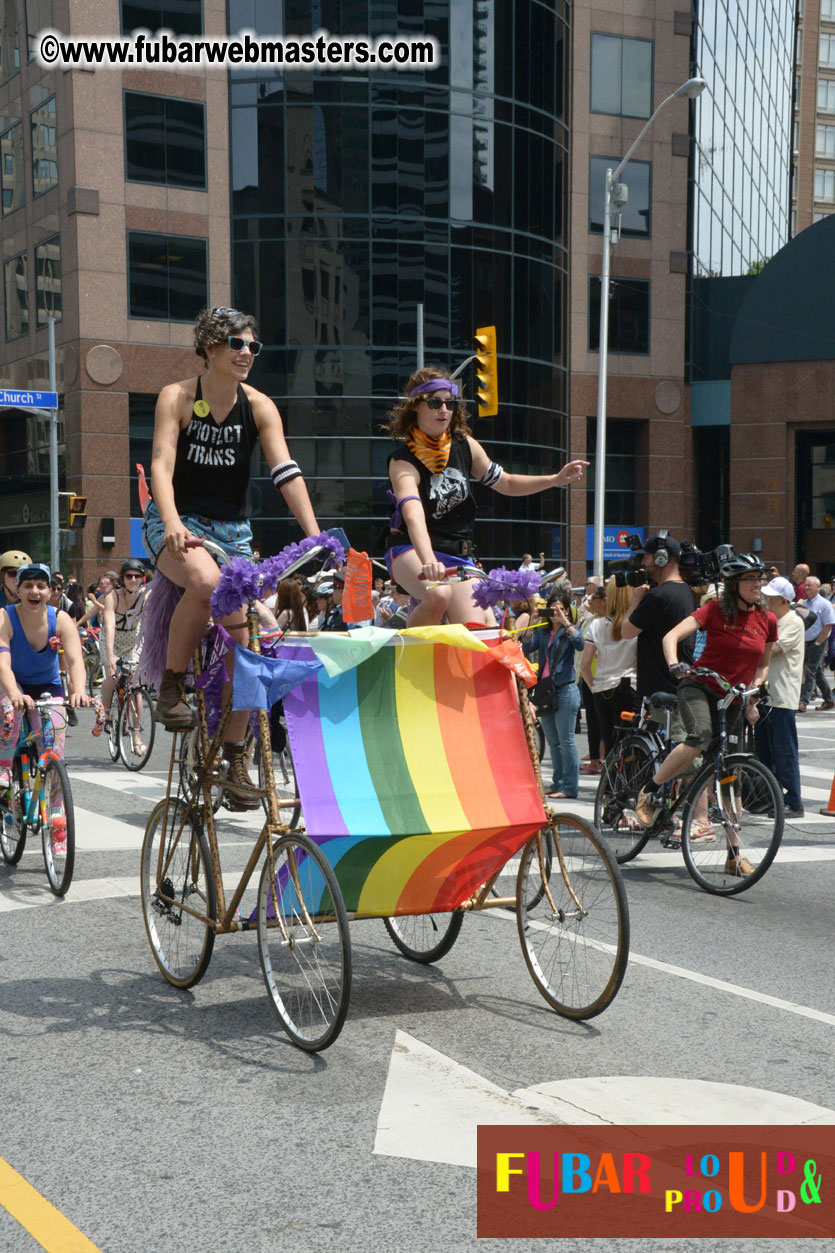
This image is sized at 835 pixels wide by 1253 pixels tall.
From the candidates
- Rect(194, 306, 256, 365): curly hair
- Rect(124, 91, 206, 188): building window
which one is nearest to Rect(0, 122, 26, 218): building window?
Rect(124, 91, 206, 188): building window

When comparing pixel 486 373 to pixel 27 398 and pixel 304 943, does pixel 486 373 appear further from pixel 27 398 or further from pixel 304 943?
pixel 304 943

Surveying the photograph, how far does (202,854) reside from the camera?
5.03m

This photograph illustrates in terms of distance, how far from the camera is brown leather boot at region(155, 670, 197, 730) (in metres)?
5.20

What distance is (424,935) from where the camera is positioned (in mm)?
5688

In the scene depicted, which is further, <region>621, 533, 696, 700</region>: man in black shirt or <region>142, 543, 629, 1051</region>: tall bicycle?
<region>621, 533, 696, 700</region>: man in black shirt

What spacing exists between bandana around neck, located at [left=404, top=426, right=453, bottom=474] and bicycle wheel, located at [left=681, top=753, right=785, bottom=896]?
281 centimetres

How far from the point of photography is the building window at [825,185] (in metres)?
99.3

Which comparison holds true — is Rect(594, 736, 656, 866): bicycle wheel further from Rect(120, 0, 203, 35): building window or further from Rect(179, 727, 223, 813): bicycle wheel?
Rect(120, 0, 203, 35): building window

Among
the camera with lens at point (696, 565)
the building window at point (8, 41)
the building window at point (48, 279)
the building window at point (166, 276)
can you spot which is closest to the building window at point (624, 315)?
the building window at point (166, 276)

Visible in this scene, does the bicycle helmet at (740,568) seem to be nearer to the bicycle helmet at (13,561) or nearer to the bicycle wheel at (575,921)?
the bicycle wheel at (575,921)

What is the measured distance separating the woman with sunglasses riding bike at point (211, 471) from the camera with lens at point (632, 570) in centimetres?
433

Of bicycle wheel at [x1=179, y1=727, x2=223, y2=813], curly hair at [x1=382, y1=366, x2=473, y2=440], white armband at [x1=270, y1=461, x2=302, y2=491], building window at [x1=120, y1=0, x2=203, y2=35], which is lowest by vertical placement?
bicycle wheel at [x1=179, y1=727, x2=223, y2=813]

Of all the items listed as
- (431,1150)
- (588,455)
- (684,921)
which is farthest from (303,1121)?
(588,455)

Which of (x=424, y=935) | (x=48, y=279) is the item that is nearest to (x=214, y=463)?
(x=424, y=935)
